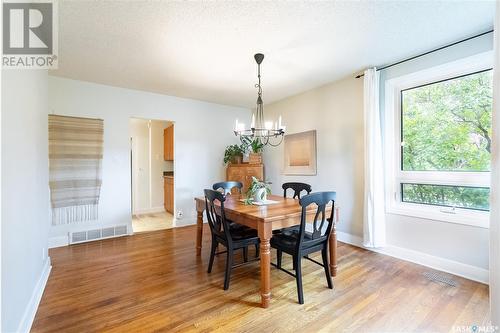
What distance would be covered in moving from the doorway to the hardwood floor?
2.83 metres

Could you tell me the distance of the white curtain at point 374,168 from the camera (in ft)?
10.0

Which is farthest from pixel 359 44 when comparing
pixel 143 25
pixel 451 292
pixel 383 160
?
pixel 451 292


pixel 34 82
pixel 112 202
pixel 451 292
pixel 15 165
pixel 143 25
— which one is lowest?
pixel 451 292

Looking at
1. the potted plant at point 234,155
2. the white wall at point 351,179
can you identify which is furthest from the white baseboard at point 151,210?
the white wall at point 351,179

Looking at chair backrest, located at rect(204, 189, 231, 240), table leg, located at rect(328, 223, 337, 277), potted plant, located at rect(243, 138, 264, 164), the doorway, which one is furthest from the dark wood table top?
the doorway

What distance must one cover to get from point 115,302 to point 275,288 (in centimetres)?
144

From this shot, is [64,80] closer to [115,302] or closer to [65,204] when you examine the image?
[65,204]

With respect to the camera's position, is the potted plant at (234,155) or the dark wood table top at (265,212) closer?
the dark wood table top at (265,212)

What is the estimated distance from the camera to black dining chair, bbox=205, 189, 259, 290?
220 cm

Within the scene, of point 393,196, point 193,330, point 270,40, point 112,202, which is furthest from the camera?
point 112,202

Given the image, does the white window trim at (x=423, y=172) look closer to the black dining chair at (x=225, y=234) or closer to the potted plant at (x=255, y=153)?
the black dining chair at (x=225, y=234)

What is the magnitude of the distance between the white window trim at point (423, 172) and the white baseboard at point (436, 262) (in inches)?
17.5

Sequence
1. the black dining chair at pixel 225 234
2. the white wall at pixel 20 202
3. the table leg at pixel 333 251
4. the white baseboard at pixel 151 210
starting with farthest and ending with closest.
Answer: the white baseboard at pixel 151 210, the table leg at pixel 333 251, the black dining chair at pixel 225 234, the white wall at pixel 20 202

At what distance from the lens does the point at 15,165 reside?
1509mm
